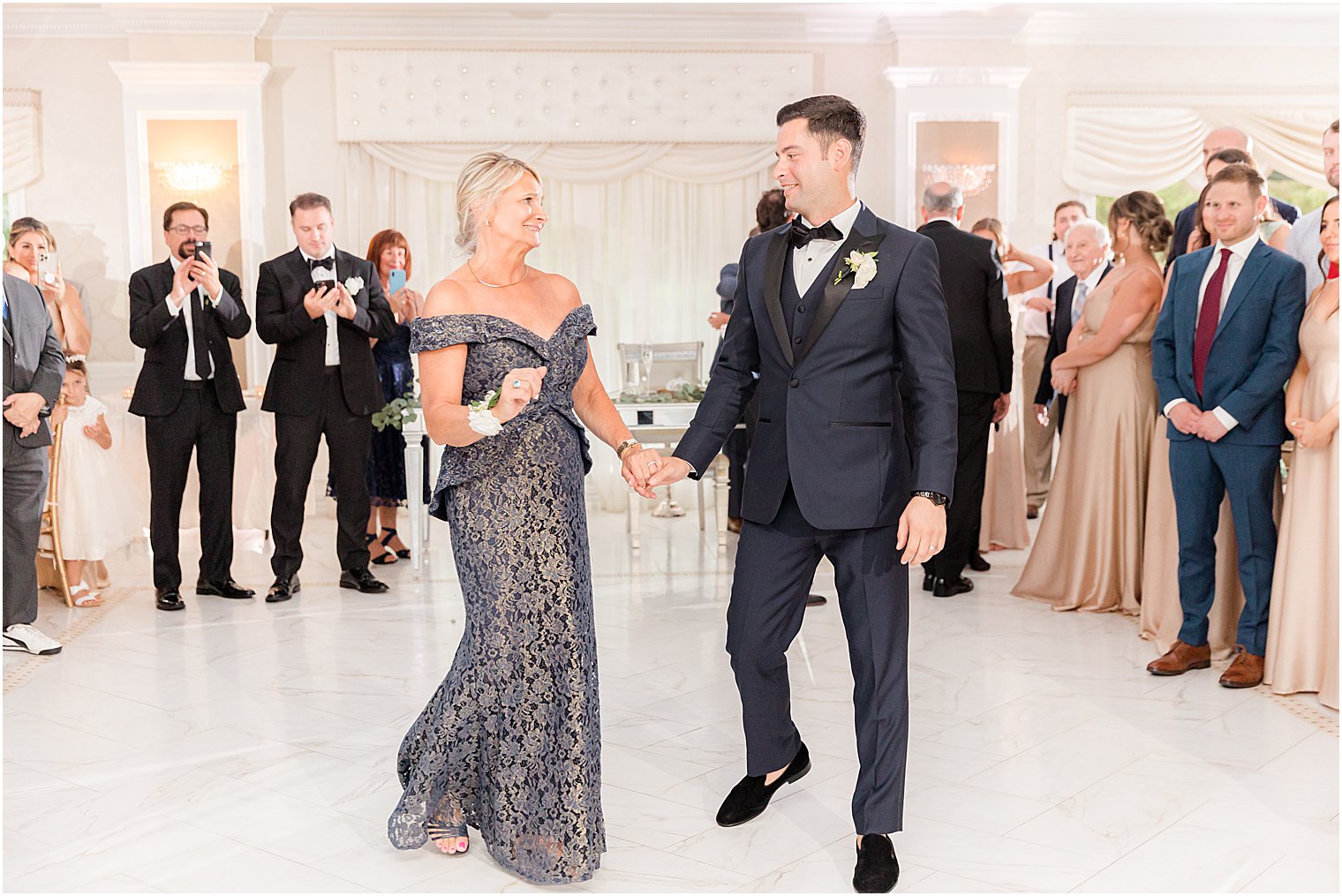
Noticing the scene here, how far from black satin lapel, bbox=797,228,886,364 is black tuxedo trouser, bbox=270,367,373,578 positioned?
3571mm

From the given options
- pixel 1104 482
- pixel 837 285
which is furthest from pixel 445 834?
pixel 1104 482

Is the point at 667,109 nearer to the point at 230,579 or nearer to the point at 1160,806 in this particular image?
the point at 230,579

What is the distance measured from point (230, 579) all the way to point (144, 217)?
3.50 m

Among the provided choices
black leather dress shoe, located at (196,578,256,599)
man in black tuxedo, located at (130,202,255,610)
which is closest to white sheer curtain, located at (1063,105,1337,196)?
man in black tuxedo, located at (130,202,255,610)

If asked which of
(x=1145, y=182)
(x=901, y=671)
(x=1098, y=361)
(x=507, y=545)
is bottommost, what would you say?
(x=901, y=671)

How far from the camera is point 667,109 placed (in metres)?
8.87

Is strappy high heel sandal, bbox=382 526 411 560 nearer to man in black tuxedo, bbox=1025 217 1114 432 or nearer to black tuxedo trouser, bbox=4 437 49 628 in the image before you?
black tuxedo trouser, bbox=4 437 49 628

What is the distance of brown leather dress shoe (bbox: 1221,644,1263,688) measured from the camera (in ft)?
14.2

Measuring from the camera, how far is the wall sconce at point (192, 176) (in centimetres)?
817

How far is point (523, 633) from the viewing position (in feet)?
9.16

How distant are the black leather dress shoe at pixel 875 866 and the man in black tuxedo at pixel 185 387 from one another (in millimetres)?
3897

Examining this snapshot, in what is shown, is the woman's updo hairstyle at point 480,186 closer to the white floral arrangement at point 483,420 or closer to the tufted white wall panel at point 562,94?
the white floral arrangement at point 483,420

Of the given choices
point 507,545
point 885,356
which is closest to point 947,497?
point 885,356

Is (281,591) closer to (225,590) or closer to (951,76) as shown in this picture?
(225,590)
